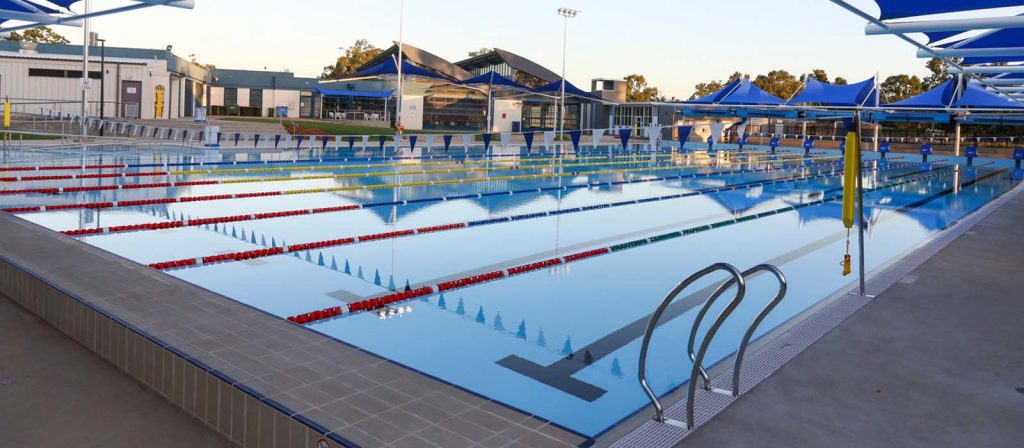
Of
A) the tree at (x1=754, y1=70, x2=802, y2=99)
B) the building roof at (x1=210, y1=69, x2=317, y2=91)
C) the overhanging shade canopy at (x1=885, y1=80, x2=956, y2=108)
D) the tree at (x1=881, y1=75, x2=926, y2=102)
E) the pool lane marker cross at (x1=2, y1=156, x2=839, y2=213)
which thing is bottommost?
the pool lane marker cross at (x1=2, y1=156, x2=839, y2=213)

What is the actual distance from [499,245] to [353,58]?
53424 mm

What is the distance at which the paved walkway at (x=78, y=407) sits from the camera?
113 inches

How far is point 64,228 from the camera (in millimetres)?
7762

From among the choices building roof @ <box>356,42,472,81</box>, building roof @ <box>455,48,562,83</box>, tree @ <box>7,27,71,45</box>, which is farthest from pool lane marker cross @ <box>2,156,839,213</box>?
tree @ <box>7,27,71,45</box>

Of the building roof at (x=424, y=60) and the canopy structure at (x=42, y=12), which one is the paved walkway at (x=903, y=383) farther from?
the building roof at (x=424, y=60)

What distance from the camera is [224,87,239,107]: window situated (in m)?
45.3

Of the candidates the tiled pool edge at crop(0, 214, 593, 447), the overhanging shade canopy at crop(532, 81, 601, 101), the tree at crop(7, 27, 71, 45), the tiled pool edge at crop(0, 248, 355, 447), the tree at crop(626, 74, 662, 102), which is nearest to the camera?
the tiled pool edge at crop(0, 214, 593, 447)

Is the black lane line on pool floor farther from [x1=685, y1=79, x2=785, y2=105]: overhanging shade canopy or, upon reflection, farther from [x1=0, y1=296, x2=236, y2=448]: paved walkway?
[x1=685, y1=79, x2=785, y2=105]: overhanging shade canopy

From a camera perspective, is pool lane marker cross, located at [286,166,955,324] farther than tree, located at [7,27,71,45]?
No

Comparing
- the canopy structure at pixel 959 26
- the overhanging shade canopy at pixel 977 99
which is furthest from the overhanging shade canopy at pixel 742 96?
the canopy structure at pixel 959 26

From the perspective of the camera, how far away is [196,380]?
3139 millimetres

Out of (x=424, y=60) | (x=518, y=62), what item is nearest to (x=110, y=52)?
(x=424, y=60)

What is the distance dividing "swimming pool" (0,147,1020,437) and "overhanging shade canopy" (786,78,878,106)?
14.7 meters

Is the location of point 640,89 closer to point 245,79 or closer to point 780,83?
point 780,83
